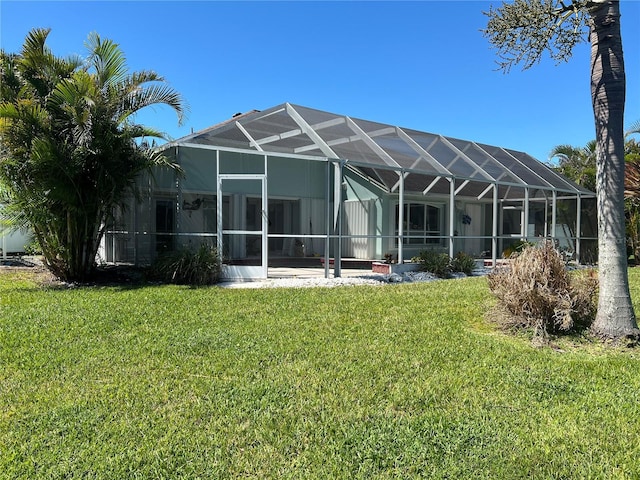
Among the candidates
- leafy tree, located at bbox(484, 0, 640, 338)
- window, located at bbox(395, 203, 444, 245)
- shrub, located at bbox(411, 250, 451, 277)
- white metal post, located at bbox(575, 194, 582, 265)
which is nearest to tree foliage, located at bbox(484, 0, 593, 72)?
leafy tree, located at bbox(484, 0, 640, 338)

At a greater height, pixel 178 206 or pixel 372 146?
pixel 372 146

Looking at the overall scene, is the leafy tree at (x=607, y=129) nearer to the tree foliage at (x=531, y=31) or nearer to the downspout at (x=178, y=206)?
the tree foliage at (x=531, y=31)

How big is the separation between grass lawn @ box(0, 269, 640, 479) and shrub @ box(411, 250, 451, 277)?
17.9ft

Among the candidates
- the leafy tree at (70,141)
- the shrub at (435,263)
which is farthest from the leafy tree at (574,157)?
the leafy tree at (70,141)

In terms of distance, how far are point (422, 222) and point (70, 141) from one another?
11399 mm

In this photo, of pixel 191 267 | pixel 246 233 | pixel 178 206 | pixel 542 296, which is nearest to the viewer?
pixel 542 296

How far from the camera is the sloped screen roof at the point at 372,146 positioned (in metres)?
11.2

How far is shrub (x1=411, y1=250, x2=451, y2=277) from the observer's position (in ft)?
38.7

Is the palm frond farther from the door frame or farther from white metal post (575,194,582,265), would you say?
white metal post (575,194,582,265)

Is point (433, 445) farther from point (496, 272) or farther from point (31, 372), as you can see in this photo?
point (496, 272)

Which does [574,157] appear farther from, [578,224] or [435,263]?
[435,263]

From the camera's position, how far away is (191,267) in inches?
388

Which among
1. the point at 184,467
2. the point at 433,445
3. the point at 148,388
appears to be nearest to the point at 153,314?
the point at 148,388

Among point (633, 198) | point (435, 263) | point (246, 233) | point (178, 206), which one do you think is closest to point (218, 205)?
point (246, 233)
